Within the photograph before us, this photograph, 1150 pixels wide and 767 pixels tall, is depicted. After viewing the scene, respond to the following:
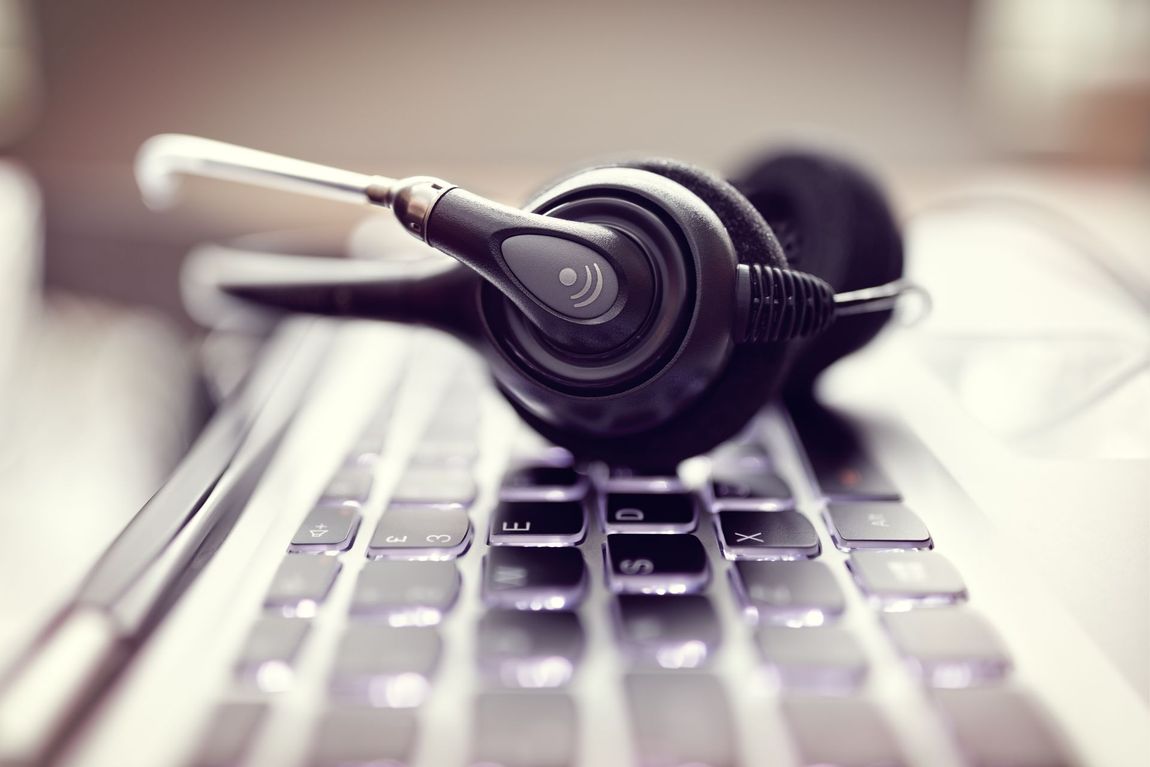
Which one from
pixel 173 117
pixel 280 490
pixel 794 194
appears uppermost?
pixel 173 117

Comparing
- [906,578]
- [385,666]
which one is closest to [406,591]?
[385,666]

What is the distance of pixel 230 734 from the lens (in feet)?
0.66

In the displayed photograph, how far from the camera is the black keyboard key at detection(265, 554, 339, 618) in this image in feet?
0.78

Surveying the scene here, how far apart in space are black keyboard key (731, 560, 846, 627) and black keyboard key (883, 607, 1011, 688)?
0.05 feet

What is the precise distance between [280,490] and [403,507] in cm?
5

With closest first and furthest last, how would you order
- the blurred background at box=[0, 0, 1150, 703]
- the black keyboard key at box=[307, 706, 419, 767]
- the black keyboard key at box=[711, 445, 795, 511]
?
1. the black keyboard key at box=[307, 706, 419, 767]
2. the black keyboard key at box=[711, 445, 795, 511]
3. the blurred background at box=[0, 0, 1150, 703]

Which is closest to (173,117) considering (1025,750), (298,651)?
(298,651)

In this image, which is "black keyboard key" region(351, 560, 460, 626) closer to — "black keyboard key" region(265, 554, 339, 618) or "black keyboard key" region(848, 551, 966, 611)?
"black keyboard key" region(265, 554, 339, 618)

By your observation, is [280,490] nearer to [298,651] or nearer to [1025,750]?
[298,651]

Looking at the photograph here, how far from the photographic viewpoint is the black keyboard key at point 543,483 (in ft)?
0.98

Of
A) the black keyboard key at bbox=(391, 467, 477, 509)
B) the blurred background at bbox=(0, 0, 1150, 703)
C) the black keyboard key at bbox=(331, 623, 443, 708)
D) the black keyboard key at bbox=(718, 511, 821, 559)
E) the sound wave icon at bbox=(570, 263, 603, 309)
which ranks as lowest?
the black keyboard key at bbox=(331, 623, 443, 708)

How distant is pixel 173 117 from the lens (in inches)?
30.2

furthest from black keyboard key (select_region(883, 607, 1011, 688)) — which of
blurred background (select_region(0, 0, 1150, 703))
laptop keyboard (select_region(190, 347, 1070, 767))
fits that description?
blurred background (select_region(0, 0, 1150, 703))

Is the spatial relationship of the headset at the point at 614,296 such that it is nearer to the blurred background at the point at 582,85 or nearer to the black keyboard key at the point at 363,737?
the black keyboard key at the point at 363,737
